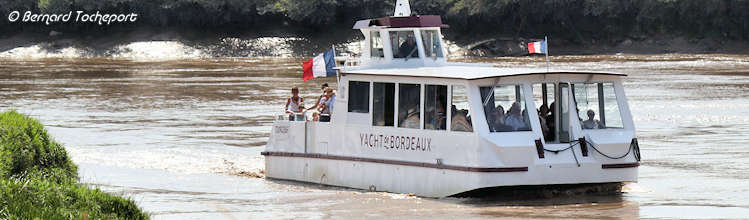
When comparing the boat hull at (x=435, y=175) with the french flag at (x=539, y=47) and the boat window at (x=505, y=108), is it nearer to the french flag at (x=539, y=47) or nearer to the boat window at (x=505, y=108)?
the boat window at (x=505, y=108)

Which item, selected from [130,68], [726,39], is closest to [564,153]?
[130,68]

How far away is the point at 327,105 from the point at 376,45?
1.51 m

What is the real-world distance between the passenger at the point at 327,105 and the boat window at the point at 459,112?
307 centimetres

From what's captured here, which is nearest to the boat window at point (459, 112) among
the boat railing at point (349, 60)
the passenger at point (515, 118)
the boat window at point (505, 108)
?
the boat window at point (505, 108)

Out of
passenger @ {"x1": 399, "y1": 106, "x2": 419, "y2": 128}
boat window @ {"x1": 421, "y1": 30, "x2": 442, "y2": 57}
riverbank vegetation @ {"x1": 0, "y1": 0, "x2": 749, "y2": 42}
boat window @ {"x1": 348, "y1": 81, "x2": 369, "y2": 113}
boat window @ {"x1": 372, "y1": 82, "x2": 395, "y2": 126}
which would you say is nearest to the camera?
passenger @ {"x1": 399, "y1": 106, "x2": 419, "y2": 128}

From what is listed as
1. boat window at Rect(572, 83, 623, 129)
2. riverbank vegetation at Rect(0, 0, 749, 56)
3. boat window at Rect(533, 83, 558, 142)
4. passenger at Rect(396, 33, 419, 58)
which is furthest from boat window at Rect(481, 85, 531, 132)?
riverbank vegetation at Rect(0, 0, 749, 56)

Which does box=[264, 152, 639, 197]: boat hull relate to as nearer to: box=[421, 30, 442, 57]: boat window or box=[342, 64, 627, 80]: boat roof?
box=[342, 64, 627, 80]: boat roof

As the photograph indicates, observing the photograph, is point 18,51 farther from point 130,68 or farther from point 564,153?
point 564,153

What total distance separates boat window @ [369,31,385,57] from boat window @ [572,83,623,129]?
13.6 ft

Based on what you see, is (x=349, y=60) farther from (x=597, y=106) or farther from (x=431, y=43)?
(x=597, y=106)

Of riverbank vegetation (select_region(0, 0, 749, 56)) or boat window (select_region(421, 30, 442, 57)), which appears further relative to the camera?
riverbank vegetation (select_region(0, 0, 749, 56))

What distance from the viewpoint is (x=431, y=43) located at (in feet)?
68.6

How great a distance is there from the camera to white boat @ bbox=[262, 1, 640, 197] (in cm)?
1716

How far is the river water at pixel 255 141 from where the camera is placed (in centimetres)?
1731
